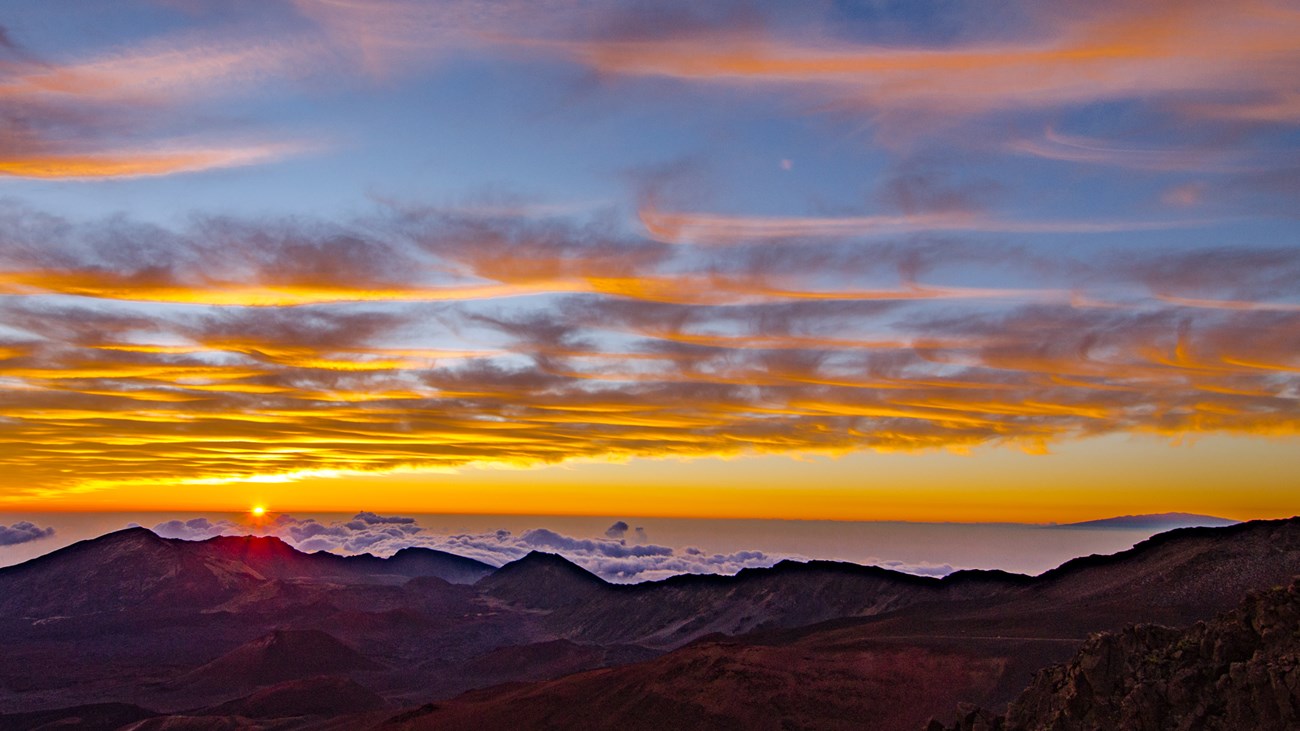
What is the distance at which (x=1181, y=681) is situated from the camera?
29766 millimetres

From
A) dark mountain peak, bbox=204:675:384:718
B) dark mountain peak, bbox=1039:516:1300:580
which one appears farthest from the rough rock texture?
dark mountain peak, bbox=204:675:384:718

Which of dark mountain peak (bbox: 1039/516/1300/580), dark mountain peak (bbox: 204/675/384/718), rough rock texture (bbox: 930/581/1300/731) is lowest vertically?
dark mountain peak (bbox: 204/675/384/718)

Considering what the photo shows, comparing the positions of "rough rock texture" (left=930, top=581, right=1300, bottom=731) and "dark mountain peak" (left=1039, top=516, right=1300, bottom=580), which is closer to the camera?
"rough rock texture" (left=930, top=581, right=1300, bottom=731)

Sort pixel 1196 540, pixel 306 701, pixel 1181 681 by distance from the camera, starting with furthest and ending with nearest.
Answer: pixel 306 701
pixel 1196 540
pixel 1181 681

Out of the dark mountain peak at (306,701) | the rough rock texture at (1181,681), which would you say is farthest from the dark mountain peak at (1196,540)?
the dark mountain peak at (306,701)

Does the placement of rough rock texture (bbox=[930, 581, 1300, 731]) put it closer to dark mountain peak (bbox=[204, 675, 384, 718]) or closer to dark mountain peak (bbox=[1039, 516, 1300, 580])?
dark mountain peak (bbox=[1039, 516, 1300, 580])

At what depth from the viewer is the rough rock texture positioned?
89.4ft

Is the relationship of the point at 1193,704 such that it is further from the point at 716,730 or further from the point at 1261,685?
the point at 716,730

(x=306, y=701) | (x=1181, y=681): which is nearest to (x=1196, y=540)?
(x=1181, y=681)

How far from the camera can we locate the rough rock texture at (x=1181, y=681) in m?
27.2

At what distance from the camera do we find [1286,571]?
71.2 meters

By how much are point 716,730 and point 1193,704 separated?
131 feet

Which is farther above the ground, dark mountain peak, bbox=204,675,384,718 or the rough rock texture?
the rough rock texture

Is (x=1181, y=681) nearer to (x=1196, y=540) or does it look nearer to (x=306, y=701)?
(x=1196, y=540)
